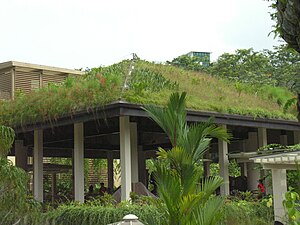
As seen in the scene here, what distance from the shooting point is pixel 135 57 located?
15.2m

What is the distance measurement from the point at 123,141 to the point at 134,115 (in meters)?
0.84

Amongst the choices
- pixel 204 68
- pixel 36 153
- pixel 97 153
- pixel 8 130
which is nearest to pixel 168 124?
pixel 8 130

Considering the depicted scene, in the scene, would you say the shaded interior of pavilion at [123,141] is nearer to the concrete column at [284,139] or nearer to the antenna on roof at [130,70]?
the concrete column at [284,139]

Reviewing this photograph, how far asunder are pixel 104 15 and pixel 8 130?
2.87 metres

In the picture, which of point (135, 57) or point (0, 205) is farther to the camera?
point (135, 57)

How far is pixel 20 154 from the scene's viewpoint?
55.7 ft

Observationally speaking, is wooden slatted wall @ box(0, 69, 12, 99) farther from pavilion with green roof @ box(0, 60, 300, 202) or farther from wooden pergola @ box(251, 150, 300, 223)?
wooden pergola @ box(251, 150, 300, 223)

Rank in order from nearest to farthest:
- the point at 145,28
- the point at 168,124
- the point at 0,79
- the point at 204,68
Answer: the point at 168,124 → the point at 145,28 → the point at 0,79 → the point at 204,68

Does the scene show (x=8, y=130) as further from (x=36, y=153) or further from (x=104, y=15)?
(x=36, y=153)

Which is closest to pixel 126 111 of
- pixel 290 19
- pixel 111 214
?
pixel 111 214

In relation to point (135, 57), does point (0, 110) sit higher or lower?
lower

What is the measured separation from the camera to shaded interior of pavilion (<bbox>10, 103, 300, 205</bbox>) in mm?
12180

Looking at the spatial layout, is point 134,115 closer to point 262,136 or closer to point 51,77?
point 262,136

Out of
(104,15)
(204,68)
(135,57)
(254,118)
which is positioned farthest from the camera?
(204,68)
